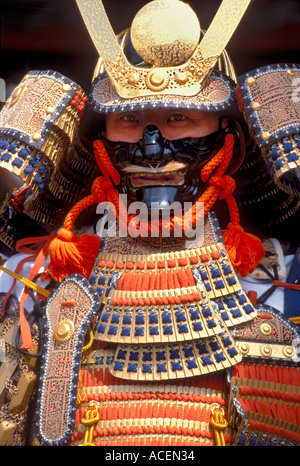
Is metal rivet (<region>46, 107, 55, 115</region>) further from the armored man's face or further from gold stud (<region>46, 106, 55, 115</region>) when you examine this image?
the armored man's face

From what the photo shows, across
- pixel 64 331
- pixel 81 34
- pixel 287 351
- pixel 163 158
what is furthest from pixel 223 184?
pixel 81 34

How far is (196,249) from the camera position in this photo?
211 cm

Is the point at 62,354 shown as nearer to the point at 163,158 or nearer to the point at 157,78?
the point at 163,158

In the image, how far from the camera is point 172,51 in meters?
1.99

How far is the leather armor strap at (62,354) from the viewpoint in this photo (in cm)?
189

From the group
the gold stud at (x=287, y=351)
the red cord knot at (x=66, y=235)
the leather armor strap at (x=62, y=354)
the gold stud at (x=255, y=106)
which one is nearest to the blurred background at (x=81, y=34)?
the gold stud at (x=255, y=106)

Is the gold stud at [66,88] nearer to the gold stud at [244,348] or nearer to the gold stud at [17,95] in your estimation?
the gold stud at [17,95]

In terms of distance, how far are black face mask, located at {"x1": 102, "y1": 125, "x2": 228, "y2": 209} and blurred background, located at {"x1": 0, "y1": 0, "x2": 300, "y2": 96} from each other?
19.2 inches

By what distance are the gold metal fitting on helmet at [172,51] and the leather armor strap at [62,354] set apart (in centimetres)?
81

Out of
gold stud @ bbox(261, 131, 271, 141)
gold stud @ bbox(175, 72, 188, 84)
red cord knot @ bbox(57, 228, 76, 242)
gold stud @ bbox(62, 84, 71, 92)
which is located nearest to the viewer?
gold stud @ bbox(261, 131, 271, 141)

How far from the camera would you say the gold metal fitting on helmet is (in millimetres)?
1970

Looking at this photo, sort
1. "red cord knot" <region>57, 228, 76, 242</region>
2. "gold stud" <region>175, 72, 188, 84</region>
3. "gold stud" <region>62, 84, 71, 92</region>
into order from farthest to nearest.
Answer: "red cord knot" <region>57, 228, 76, 242</region> → "gold stud" <region>62, 84, 71, 92</region> → "gold stud" <region>175, 72, 188, 84</region>

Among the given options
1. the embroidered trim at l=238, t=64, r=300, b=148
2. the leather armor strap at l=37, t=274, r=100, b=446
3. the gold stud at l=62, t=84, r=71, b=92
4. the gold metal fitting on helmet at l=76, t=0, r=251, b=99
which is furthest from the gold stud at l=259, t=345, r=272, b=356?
the gold stud at l=62, t=84, r=71, b=92

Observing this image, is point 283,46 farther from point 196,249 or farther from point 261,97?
point 196,249
